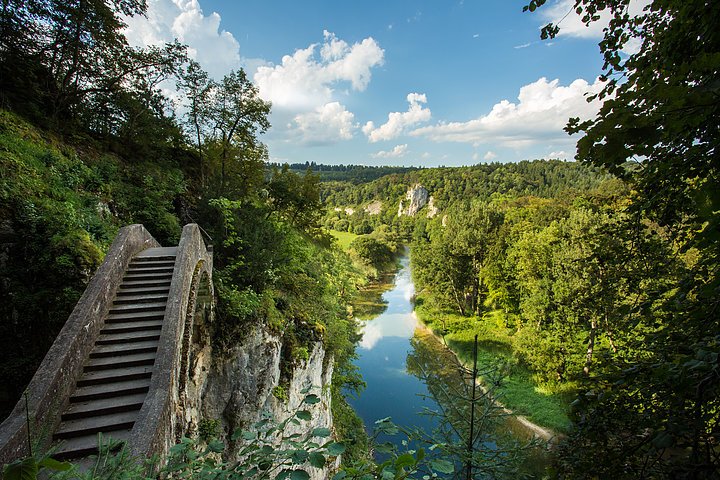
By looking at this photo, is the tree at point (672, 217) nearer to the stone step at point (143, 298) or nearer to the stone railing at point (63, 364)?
the stone railing at point (63, 364)

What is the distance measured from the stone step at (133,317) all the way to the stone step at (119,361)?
29.8 inches

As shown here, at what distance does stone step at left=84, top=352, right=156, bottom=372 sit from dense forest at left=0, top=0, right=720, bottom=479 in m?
1.66

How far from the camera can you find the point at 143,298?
6.66 metres

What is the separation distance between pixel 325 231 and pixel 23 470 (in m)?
20.1

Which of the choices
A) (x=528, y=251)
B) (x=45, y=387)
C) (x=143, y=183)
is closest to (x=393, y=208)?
(x=528, y=251)

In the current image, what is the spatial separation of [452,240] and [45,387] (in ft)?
92.0

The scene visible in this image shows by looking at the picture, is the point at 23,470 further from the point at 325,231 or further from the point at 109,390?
the point at 325,231

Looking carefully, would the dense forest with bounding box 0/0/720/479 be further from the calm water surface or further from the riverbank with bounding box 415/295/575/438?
the calm water surface

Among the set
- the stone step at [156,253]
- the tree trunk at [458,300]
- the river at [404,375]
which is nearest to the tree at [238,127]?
the stone step at [156,253]

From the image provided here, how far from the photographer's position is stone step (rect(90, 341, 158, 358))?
5.54 meters

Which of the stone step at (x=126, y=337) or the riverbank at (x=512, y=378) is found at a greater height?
the stone step at (x=126, y=337)

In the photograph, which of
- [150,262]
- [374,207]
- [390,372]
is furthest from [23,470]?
[374,207]

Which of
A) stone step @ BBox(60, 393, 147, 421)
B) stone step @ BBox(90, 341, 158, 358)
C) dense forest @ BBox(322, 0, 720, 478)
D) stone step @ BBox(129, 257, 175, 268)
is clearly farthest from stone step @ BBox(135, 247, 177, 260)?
dense forest @ BBox(322, 0, 720, 478)

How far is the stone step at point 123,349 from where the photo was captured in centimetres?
554
